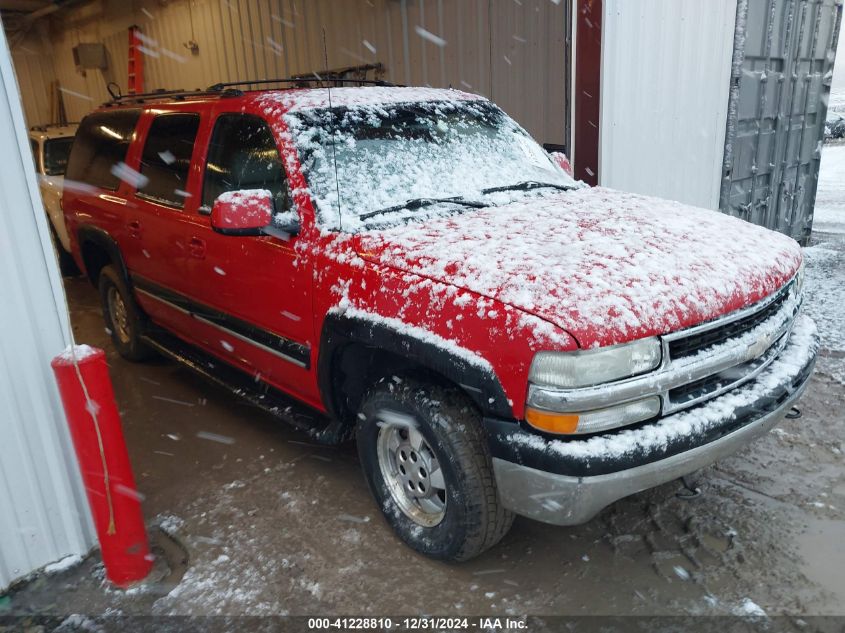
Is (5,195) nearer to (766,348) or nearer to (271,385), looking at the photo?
(271,385)

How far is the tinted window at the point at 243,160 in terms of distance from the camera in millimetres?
3346

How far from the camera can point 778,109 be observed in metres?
7.50

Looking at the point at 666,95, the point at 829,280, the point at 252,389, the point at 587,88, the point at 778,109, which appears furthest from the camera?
the point at 778,109

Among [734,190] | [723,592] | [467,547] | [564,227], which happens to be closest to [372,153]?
[564,227]

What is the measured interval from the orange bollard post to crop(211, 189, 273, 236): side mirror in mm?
760

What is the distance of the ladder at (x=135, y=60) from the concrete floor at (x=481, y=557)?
11848mm

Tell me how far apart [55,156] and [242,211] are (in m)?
6.40

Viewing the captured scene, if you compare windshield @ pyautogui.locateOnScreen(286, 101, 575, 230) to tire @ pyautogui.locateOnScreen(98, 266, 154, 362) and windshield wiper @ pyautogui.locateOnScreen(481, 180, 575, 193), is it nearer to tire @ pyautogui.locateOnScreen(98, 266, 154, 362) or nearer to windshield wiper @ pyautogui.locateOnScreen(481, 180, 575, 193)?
windshield wiper @ pyautogui.locateOnScreen(481, 180, 575, 193)

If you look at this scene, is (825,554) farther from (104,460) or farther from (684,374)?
(104,460)

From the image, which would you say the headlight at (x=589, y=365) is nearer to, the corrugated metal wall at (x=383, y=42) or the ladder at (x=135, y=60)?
the corrugated metal wall at (x=383, y=42)

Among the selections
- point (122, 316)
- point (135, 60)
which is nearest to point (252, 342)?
point (122, 316)

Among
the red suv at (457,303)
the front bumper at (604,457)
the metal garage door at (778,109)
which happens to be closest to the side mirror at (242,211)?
the red suv at (457,303)

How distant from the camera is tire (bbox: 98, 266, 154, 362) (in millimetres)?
4926

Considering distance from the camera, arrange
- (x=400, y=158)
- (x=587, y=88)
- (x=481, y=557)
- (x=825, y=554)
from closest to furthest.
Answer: (x=825, y=554), (x=481, y=557), (x=400, y=158), (x=587, y=88)
